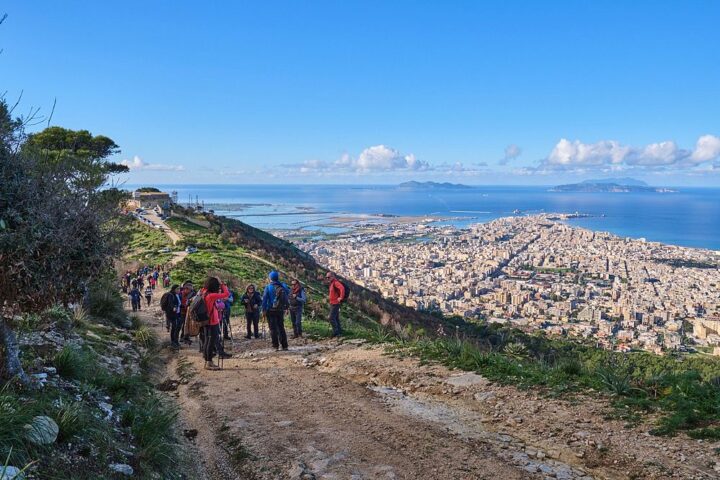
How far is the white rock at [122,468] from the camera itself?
161 inches

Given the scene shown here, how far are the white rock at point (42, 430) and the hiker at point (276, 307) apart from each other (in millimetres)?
6297

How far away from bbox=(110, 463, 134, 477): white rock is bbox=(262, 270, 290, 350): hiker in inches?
242

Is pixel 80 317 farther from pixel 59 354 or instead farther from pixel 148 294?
pixel 148 294

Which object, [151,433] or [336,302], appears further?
[336,302]

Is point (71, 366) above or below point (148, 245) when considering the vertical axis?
above

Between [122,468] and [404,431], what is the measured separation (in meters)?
3.11

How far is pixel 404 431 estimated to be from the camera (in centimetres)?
591

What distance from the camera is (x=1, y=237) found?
430 centimetres

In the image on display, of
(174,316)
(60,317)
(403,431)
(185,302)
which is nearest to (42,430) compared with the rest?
(403,431)

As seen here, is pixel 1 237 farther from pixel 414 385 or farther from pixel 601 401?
pixel 601 401

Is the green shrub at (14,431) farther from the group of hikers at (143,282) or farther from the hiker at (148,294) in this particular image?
the hiker at (148,294)

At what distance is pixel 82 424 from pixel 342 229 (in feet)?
334

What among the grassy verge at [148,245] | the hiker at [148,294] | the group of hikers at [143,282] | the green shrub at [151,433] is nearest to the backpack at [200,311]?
the green shrub at [151,433]

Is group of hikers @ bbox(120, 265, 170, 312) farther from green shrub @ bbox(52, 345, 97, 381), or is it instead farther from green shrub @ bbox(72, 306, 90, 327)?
green shrub @ bbox(52, 345, 97, 381)
